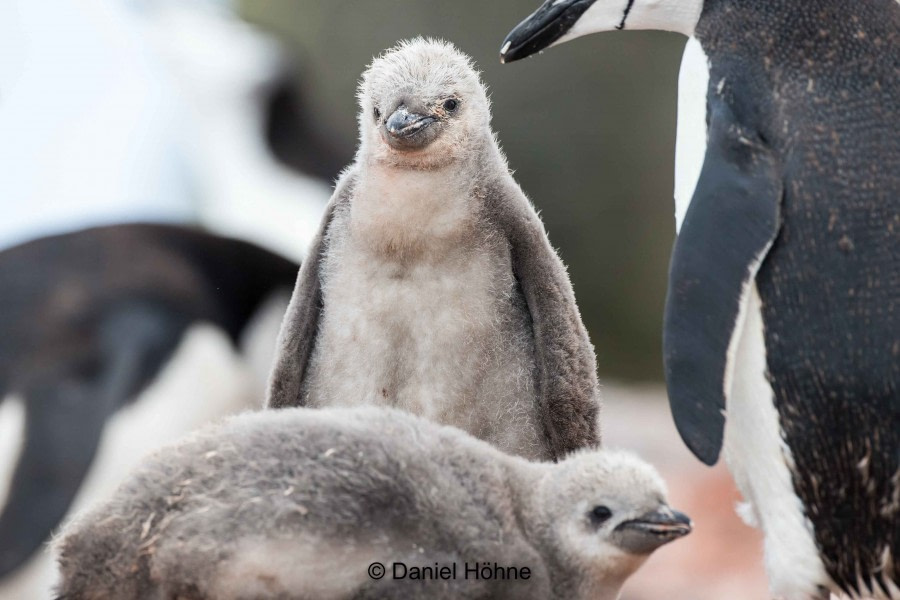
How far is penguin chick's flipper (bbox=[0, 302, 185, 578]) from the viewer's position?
436 centimetres

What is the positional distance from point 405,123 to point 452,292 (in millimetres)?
304

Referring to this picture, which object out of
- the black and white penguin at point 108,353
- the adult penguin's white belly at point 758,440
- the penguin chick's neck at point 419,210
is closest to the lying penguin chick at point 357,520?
the adult penguin's white belly at point 758,440

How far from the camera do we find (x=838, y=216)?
220 centimetres

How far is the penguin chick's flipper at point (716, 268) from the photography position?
7.01 ft

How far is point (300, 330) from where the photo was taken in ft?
8.18

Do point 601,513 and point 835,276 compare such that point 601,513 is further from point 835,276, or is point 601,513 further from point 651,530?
point 835,276

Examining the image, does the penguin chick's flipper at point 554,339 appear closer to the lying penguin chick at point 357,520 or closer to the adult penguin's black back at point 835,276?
the adult penguin's black back at point 835,276

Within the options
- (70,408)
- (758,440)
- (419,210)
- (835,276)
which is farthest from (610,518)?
(70,408)

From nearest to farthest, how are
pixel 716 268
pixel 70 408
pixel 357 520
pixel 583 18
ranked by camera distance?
pixel 357 520
pixel 716 268
pixel 583 18
pixel 70 408

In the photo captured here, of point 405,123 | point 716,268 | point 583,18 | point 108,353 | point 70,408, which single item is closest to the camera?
point 716,268

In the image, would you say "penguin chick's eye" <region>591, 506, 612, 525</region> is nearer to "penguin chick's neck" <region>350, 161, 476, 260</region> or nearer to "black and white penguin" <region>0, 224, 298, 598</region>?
"penguin chick's neck" <region>350, 161, 476, 260</region>

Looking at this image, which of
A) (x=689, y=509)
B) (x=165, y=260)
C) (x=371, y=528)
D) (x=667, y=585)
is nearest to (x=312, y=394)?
(x=371, y=528)

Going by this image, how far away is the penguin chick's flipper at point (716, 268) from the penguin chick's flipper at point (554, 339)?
209mm

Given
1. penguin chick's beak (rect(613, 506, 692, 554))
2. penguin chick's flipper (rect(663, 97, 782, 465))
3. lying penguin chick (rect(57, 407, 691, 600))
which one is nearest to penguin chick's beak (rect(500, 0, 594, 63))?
penguin chick's flipper (rect(663, 97, 782, 465))
